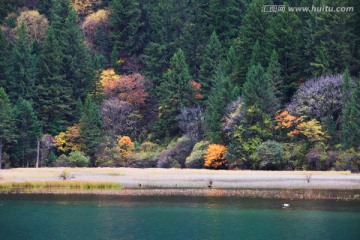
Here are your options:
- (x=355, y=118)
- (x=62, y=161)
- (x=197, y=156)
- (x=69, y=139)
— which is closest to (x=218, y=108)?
(x=197, y=156)

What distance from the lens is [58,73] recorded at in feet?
318

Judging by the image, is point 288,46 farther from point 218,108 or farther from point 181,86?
point 181,86

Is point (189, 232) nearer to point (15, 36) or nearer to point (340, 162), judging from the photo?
point (340, 162)

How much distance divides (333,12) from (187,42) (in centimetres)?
2399

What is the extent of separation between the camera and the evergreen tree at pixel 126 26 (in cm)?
10550

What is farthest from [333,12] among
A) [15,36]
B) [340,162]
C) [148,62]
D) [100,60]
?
[15,36]

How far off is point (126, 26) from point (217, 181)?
47254 mm

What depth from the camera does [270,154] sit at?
73.9 m

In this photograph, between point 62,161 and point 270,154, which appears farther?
point 62,161

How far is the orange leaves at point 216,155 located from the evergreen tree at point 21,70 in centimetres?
2662

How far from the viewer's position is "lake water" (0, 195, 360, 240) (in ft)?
127

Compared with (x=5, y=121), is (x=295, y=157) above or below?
below

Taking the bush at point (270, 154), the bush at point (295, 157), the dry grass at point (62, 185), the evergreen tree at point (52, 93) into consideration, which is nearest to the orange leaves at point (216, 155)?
the bush at point (270, 154)

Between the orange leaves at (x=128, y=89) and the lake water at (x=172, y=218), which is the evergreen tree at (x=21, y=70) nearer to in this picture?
the orange leaves at (x=128, y=89)
